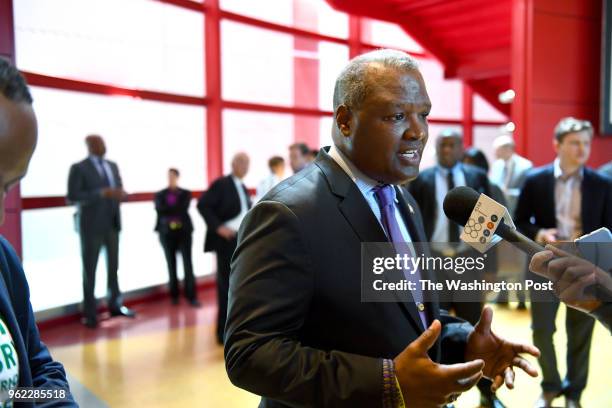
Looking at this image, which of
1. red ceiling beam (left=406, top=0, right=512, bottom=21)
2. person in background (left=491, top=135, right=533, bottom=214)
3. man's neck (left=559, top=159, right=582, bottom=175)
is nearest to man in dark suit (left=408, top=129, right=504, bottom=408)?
man's neck (left=559, top=159, right=582, bottom=175)

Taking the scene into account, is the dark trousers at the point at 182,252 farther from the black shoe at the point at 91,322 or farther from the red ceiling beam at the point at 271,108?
the red ceiling beam at the point at 271,108

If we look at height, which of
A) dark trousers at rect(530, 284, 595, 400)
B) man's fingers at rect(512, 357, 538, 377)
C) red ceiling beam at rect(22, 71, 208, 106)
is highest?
red ceiling beam at rect(22, 71, 208, 106)

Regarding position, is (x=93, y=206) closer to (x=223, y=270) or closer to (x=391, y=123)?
(x=223, y=270)

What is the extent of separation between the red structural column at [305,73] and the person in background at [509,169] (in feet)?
12.1

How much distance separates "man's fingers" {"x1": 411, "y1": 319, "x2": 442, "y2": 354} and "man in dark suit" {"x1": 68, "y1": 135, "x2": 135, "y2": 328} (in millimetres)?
4791

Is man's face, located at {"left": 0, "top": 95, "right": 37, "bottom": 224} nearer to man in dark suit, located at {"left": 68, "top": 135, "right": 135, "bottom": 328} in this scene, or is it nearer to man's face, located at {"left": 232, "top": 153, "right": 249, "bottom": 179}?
man's face, located at {"left": 232, "top": 153, "right": 249, "bottom": 179}

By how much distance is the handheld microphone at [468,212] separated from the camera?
930mm

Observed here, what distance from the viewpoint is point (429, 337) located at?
0.92m

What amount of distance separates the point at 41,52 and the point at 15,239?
1.99 meters

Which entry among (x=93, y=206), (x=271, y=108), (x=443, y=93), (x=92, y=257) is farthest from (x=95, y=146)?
(x=443, y=93)

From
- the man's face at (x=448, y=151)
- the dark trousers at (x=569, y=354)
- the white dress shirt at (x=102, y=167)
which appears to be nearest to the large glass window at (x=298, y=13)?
the white dress shirt at (x=102, y=167)

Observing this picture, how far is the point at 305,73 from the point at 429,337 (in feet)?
26.7

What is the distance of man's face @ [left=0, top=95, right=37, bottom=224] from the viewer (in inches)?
29.7

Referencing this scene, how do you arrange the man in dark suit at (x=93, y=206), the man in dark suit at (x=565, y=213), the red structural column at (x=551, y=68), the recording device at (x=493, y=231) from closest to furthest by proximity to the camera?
1. the recording device at (x=493, y=231)
2. the man in dark suit at (x=565, y=213)
3. the man in dark suit at (x=93, y=206)
4. the red structural column at (x=551, y=68)
